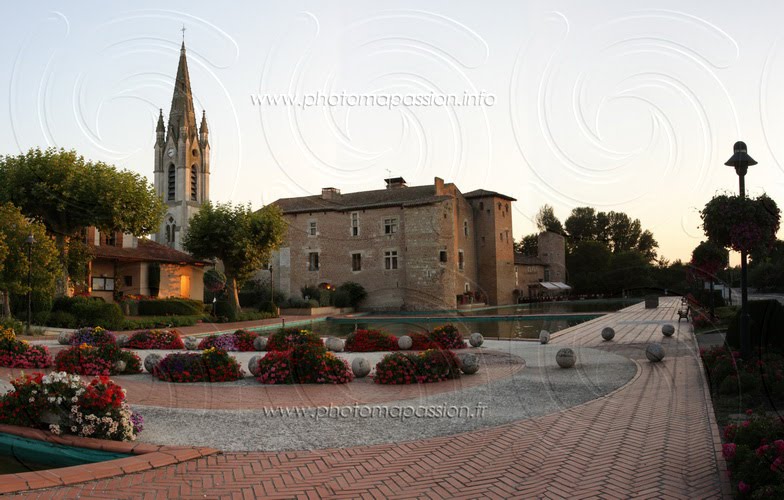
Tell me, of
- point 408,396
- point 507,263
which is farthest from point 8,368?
point 507,263

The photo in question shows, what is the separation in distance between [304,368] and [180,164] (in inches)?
Answer: 2532

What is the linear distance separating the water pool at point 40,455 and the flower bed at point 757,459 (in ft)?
20.8

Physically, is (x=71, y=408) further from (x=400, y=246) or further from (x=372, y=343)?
(x=400, y=246)

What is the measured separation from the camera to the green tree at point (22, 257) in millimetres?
21656

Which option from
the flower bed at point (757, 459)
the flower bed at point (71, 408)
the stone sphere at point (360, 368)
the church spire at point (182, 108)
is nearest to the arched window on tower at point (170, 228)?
the church spire at point (182, 108)

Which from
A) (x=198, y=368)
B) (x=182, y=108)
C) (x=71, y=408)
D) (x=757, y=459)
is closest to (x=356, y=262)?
(x=198, y=368)

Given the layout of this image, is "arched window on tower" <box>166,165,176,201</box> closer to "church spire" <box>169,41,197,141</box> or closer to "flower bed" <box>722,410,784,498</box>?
"church spire" <box>169,41,197,141</box>

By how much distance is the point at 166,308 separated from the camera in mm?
31641

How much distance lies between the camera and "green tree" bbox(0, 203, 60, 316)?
21.7 meters

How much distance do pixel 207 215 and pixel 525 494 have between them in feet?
108

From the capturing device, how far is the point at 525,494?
529 cm

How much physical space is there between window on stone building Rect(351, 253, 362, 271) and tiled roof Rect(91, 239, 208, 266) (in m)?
13.4

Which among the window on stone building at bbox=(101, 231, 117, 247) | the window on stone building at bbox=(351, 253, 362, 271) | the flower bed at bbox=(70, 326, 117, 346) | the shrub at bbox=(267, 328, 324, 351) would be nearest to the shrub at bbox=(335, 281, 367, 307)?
the window on stone building at bbox=(351, 253, 362, 271)

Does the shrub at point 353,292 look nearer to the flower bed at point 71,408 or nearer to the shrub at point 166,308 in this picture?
the shrub at point 166,308
